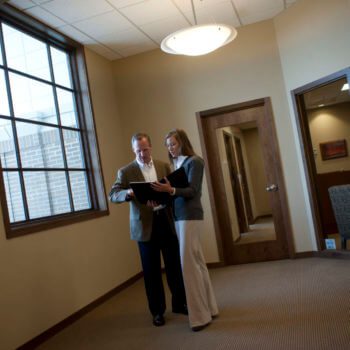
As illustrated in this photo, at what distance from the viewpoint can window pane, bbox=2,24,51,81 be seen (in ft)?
12.2

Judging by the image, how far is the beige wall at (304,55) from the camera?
4105 mm

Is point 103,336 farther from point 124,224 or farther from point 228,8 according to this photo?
point 228,8

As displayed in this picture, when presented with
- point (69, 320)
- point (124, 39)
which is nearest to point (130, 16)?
point (124, 39)

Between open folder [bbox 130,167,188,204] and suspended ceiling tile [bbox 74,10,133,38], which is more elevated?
suspended ceiling tile [bbox 74,10,133,38]

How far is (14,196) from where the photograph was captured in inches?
135

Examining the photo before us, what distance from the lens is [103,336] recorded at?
318 centimetres

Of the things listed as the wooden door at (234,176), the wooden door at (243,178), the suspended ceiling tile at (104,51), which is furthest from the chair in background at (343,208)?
the suspended ceiling tile at (104,51)

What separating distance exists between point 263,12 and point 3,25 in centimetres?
280

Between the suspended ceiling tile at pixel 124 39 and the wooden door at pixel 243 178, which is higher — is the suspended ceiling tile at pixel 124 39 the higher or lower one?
the higher one

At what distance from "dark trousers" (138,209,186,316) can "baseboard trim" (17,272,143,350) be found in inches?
35.0

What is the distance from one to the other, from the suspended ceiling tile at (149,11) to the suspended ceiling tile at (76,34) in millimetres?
614

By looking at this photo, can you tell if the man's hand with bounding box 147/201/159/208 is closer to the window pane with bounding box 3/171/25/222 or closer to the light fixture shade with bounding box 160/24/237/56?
the window pane with bounding box 3/171/25/222

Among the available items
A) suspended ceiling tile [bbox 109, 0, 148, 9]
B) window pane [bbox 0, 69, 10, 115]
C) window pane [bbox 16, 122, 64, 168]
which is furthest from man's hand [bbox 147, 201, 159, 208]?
suspended ceiling tile [bbox 109, 0, 148, 9]

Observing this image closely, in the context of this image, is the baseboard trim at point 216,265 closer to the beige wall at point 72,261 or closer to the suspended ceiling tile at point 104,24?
the beige wall at point 72,261
